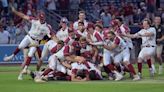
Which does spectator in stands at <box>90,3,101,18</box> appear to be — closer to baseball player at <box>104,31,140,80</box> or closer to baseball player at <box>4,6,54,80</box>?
baseball player at <box>4,6,54,80</box>

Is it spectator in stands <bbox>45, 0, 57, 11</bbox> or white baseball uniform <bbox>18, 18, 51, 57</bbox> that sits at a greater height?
spectator in stands <bbox>45, 0, 57, 11</bbox>

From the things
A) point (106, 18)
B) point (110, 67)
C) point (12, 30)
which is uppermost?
point (106, 18)

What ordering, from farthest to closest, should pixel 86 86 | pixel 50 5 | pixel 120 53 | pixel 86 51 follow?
pixel 50 5 < pixel 86 51 < pixel 120 53 < pixel 86 86

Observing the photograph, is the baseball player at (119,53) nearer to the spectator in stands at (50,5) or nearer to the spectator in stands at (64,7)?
the spectator in stands at (50,5)

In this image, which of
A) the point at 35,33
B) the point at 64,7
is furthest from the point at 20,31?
the point at 35,33

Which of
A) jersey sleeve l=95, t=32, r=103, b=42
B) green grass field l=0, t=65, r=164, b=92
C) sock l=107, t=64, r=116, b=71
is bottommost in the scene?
green grass field l=0, t=65, r=164, b=92

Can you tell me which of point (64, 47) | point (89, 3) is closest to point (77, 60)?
point (64, 47)

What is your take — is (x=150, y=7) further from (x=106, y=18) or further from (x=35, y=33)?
(x=35, y=33)

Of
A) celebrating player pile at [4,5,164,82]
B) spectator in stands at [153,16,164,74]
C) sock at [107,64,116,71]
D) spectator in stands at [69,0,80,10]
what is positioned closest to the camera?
celebrating player pile at [4,5,164,82]

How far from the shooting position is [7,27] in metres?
29.0

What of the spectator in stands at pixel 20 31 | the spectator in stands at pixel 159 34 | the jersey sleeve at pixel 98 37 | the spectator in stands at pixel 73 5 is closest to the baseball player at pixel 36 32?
the jersey sleeve at pixel 98 37

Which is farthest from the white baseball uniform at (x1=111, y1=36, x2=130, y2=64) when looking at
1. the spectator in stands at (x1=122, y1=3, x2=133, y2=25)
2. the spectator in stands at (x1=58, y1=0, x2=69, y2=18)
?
the spectator in stands at (x1=122, y1=3, x2=133, y2=25)

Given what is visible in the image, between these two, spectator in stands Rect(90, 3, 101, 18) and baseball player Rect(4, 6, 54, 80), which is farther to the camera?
spectator in stands Rect(90, 3, 101, 18)

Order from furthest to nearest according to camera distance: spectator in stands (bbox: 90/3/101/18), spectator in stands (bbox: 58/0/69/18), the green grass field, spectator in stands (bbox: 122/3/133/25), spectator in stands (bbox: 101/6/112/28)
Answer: spectator in stands (bbox: 90/3/101/18) → spectator in stands (bbox: 122/3/133/25) → spectator in stands (bbox: 58/0/69/18) → spectator in stands (bbox: 101/6/112/28) → the green grass field
